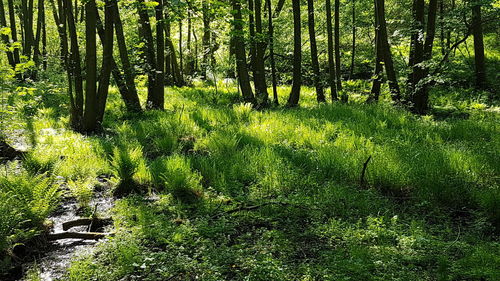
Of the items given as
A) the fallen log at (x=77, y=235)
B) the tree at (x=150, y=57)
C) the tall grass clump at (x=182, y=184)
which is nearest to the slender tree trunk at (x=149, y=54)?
the tree at (x=150, y=57)

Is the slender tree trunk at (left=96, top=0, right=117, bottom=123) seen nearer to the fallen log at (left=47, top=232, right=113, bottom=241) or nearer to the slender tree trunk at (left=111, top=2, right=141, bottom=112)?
the slender tree trunk at (left=111, top=2, right=141, bottom=112)

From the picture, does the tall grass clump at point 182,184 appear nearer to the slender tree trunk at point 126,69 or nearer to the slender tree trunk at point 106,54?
the slender tree trunk at point 106,54

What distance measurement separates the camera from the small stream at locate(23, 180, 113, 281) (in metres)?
3.28

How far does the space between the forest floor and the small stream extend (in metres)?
0.07

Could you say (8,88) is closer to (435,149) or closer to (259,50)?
(435,149)

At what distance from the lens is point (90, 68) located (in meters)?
8.38

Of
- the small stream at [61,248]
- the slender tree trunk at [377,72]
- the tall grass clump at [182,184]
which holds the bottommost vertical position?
the small stream at [61,248]

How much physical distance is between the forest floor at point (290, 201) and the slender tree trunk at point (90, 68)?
1.02 meters

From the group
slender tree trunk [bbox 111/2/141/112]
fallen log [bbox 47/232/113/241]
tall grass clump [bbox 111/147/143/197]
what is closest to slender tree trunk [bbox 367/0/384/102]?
slender tree trunk [bbox 111/2/141/112]

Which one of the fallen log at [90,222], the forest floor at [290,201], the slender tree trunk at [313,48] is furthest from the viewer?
the slender tree trunk at [313,48]

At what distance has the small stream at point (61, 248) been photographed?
3.28 m

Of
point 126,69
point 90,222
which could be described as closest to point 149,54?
point 126,69

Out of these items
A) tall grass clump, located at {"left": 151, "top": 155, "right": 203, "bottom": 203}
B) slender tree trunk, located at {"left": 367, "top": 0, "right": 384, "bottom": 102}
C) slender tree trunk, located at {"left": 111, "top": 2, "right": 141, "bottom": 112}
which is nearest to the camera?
tall grass clump, located at {"left": 151, "top": 155, "right": 203, "bottom": 203}

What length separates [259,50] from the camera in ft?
43.4
